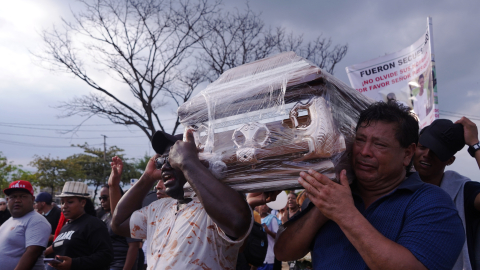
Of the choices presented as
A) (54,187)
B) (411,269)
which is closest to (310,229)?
(411,269)

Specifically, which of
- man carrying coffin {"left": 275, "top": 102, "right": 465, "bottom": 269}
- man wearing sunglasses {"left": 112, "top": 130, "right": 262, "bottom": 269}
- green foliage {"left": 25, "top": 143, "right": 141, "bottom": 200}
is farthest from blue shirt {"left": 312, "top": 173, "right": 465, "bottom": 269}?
green foliage {"left": 25, "top": 143, "right": 141, "bottom": 200}

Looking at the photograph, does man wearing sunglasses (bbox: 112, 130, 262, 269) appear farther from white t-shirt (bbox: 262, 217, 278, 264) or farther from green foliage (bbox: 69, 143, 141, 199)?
green foliage (bbox: 69, 143, 141, 199)

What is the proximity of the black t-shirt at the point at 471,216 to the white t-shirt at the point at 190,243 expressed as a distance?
140 cm

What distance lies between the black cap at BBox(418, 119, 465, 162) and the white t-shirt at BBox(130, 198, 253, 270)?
1.38 m

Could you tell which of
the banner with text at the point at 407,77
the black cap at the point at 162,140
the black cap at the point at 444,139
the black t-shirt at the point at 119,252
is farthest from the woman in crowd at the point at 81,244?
the banner with text at the point at 407,77

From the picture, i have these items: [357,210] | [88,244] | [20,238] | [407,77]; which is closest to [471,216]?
[357,210]

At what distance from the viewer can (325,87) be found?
5.47 feet

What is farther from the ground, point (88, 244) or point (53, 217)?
point (88, 244)

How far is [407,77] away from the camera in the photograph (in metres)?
4.66

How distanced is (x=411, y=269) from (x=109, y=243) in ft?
12.0

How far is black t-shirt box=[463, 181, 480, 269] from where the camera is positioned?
6.88 feet

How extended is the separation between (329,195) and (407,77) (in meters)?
3.85

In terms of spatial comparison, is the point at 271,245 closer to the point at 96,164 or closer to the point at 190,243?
the point at 190,243

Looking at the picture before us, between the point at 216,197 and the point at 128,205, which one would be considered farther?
the point at 128,205
